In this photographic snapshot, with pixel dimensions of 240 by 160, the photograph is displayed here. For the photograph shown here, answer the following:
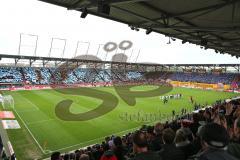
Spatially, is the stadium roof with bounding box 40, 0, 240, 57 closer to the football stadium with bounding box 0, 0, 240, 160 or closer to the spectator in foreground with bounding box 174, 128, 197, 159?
the football stadium with bounding box 0, 0, 240, 160

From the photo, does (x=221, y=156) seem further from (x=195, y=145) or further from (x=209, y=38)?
(x=209, y=38)

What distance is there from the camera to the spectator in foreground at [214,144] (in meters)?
2.51

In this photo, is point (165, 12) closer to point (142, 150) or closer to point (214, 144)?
point (142, 150)

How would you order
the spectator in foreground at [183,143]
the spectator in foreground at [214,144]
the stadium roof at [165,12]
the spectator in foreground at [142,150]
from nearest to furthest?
the spectator in foreground at [214,144] → the spectator in foreground at [142,150] → the spectator in foreground at [183,143] → the stadium roof at [165,12]

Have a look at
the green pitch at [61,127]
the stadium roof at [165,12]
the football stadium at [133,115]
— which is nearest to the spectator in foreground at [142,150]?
the football stadium at [133,115]

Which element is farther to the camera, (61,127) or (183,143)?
(61,127)

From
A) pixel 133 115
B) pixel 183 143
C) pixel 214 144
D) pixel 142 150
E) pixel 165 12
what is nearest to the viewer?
pixel 214 144

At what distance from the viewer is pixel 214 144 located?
2.57 meters

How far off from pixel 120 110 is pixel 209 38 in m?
16.5

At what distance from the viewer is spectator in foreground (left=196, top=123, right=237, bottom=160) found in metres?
2.51

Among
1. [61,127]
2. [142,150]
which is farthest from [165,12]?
[61,127]

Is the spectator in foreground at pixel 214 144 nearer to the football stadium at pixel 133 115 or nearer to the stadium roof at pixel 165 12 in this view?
the football stadium at pixel 133 115

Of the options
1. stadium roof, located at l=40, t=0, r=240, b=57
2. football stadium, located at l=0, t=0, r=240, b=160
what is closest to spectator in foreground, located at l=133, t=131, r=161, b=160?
football stadium, located at l=0, t=0, r=240, b=160

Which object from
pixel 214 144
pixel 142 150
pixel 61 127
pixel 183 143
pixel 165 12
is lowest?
pixel 61 127
